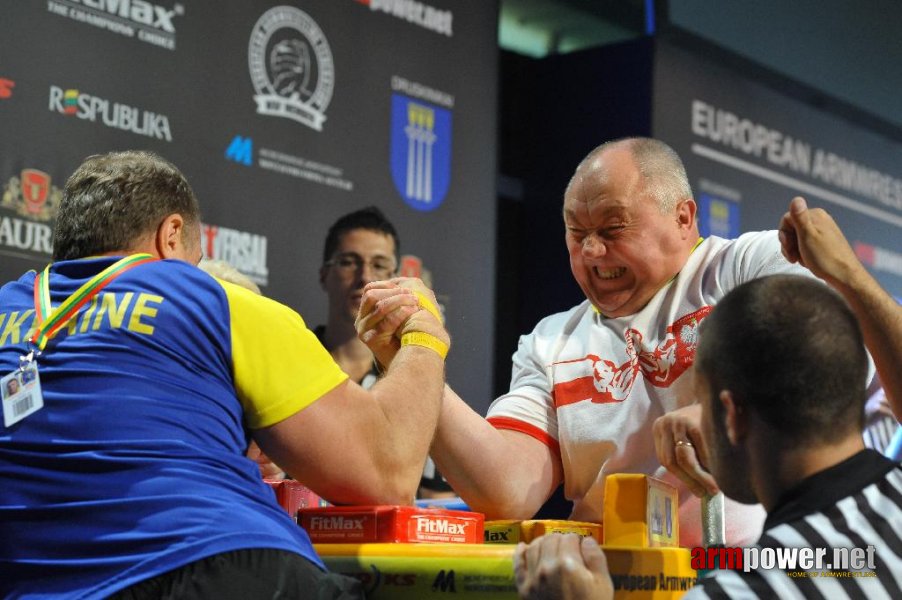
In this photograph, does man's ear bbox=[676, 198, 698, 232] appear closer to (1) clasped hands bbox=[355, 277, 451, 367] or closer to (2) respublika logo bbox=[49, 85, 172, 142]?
(1) clasped hands bbox=[355, 277, 451, 367]

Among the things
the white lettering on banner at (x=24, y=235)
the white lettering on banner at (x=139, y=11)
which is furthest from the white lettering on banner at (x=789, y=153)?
the white lettering on banner at (x=24, y=235)

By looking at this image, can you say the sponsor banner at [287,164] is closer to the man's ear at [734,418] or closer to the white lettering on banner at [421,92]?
the white lettering on banner at [421,92]

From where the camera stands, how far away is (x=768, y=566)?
4.34 ft

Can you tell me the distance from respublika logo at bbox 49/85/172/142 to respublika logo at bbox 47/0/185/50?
216 mm

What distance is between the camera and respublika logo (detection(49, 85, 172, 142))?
3348 millimetres

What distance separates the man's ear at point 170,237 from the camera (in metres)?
1.84

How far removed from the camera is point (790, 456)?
1375 mm

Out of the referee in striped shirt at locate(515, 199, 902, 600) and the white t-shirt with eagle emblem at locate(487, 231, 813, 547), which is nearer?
the referee in striped shirt at locate(515, 199, 902, 600)

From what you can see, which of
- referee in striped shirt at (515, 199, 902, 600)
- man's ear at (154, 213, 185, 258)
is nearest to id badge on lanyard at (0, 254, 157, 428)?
man's ear at (154, 213, 185, 258)

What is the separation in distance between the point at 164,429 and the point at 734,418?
75 cm

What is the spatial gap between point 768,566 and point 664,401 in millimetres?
1079

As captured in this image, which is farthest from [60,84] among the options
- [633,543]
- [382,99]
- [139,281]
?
[633,543]

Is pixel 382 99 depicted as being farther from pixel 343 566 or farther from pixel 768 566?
pixel 768 566

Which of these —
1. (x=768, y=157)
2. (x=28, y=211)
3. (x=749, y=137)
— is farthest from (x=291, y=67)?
(x=768, y=157)
